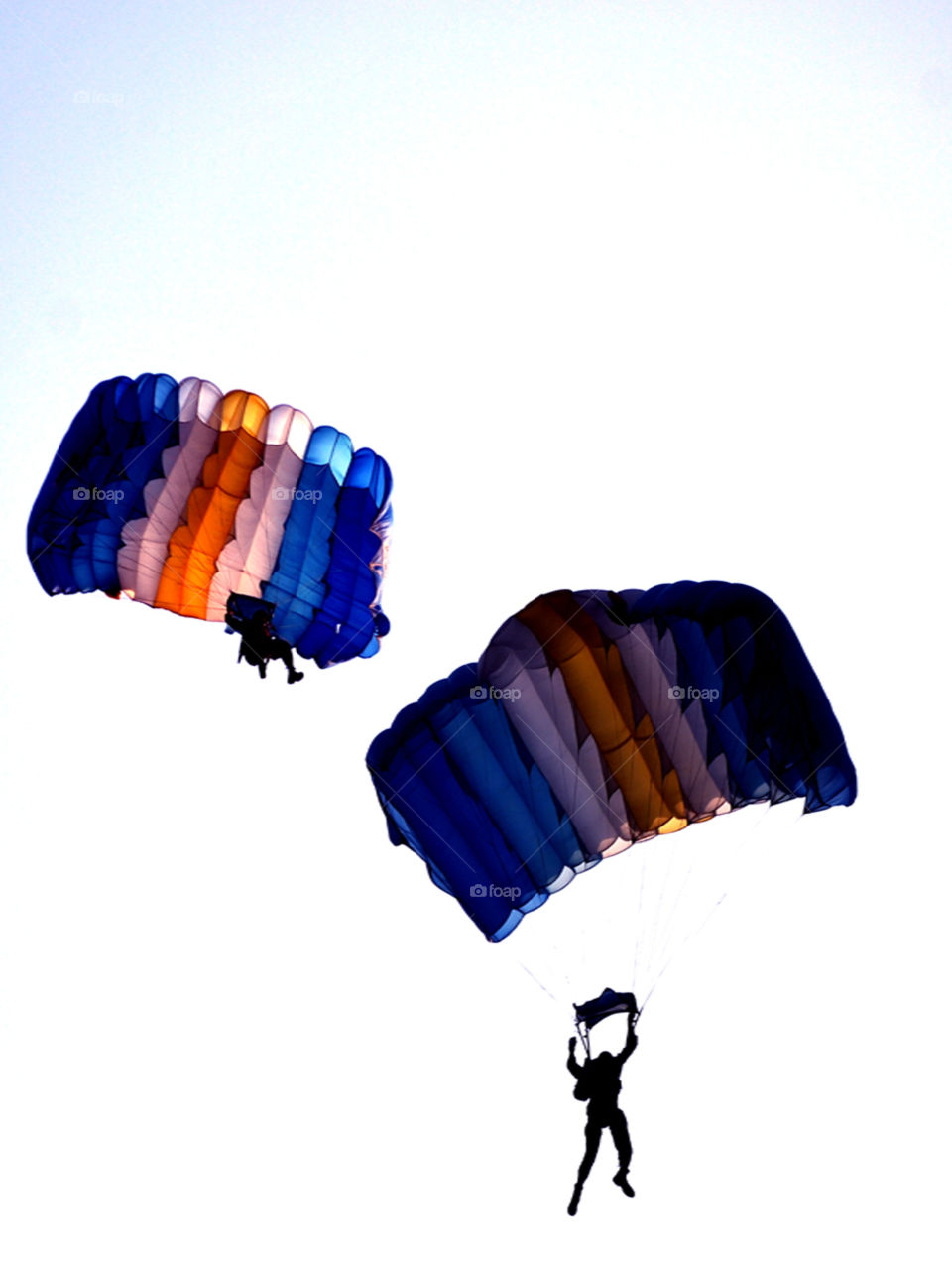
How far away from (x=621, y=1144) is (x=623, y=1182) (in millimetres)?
290

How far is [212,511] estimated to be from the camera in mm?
18484

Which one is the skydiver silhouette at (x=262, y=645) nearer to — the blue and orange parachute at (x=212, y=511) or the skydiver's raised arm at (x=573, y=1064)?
the blue and orange parachute at (x=212, y=511)

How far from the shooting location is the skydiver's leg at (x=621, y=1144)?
47.0 feet

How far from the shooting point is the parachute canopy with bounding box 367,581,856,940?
14906 millimetres

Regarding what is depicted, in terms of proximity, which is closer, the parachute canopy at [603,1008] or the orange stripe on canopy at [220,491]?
the parachute canopy at [603,1008]

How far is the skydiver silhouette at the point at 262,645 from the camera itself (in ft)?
61.4

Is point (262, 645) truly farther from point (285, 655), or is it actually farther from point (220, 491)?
point (220, 491)

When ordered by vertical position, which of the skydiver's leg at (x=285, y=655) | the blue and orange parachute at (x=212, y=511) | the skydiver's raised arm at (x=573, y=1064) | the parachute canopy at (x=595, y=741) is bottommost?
the skydiver's raised arm at (x=573, y=1064)
